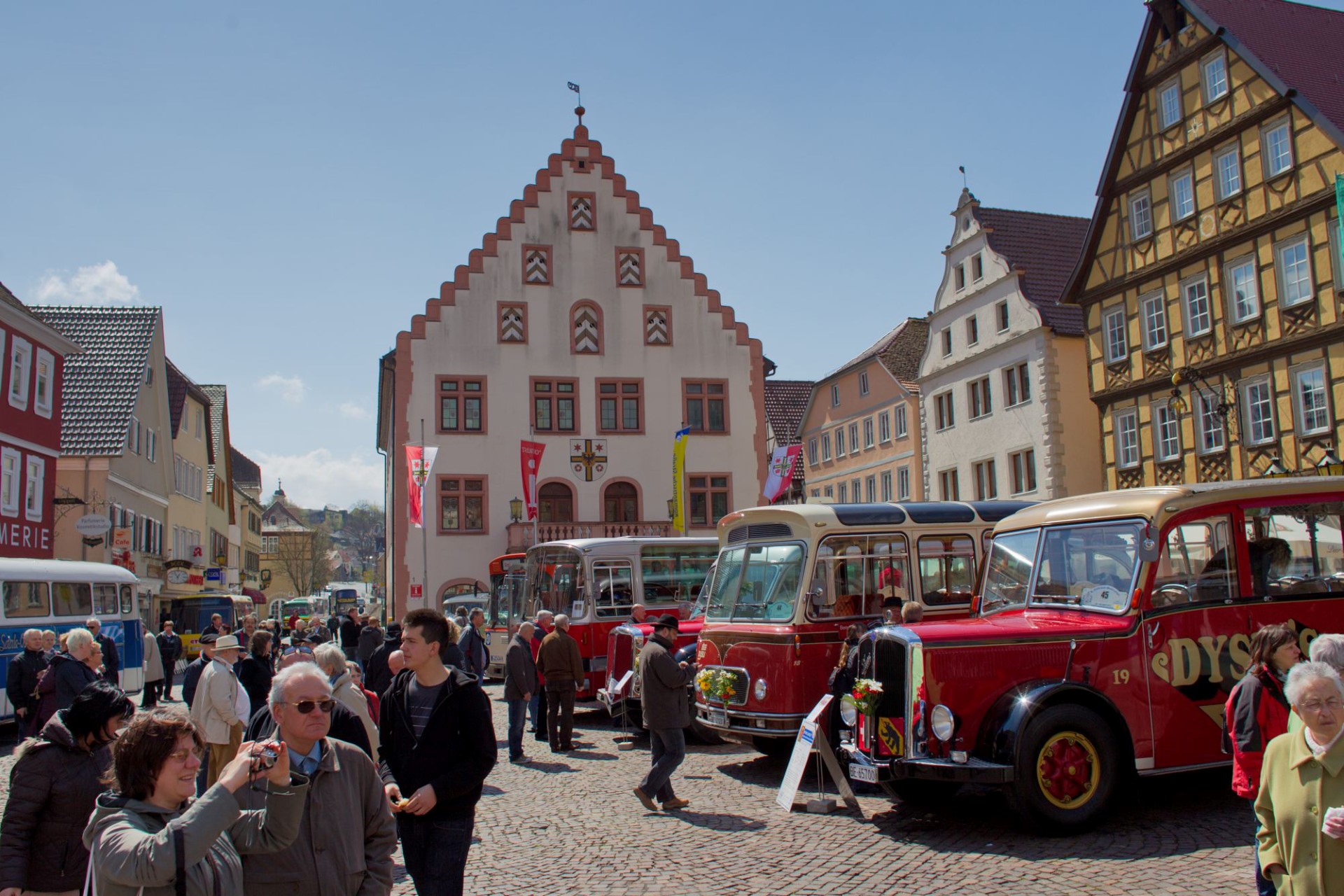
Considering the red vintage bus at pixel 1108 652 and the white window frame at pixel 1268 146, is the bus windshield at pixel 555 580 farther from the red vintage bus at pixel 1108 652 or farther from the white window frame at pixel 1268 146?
the white window frame at pixel 1268 146

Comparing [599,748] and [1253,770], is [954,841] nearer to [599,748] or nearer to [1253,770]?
[1253,770]

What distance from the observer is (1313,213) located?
23906 mm

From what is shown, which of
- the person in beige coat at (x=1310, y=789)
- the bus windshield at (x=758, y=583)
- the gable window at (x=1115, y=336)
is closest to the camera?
the person in beige coat at (x=1310, y=789)

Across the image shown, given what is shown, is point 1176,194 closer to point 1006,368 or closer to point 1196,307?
point 1196,307

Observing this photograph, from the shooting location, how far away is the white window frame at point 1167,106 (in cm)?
2812

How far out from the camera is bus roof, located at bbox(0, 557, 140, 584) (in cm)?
1933

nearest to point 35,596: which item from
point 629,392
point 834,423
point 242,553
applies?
point 629,392

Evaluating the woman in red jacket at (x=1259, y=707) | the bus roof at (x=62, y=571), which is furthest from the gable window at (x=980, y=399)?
the woman in red jacket at (x=1259, y=707)

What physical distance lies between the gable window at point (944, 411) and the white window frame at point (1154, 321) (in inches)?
426

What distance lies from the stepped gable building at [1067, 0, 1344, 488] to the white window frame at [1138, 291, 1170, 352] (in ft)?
0.16

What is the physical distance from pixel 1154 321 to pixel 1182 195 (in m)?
3.11

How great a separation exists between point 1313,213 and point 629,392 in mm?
23642

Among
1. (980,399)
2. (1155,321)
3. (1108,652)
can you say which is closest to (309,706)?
(1108,652)

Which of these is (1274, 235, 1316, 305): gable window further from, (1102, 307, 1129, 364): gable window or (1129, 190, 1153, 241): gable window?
(1102, 307, 1129, 364): gable window
